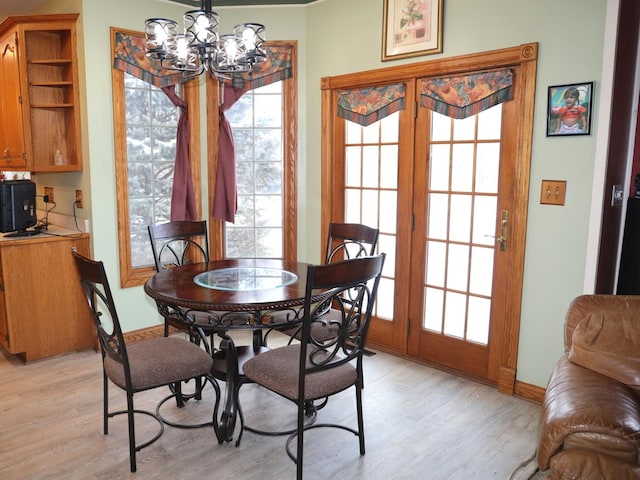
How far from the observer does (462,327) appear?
3.52 meters

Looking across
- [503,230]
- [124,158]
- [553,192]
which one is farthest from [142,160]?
[553,192]

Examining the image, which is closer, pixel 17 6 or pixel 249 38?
pixel 249 38

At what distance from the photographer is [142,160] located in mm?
4055

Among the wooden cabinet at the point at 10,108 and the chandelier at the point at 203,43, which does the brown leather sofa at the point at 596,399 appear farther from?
the wooden cabinet at the point at 10,108

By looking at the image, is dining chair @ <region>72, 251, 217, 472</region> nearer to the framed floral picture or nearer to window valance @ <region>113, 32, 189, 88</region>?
window valance @ <region>113, 32, 189, 88</region>

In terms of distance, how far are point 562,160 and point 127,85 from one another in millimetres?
3081

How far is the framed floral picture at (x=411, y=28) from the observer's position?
3344mm

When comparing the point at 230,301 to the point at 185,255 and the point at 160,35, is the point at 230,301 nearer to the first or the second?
the point at 160,35

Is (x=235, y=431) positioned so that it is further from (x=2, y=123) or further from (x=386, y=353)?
(x=2, y=123)

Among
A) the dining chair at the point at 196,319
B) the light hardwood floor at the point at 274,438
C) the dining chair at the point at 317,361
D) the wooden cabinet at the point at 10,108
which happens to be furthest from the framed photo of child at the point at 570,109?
the wooden cabinet at the point at 10,108

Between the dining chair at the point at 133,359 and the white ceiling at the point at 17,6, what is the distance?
9.21ft

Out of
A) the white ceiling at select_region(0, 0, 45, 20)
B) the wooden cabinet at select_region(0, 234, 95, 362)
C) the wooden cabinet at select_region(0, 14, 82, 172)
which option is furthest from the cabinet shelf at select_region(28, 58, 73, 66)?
the wooden cabinet at select_region(0, 234, 95, 362)

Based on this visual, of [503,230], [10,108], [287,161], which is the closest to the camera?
[503,230]

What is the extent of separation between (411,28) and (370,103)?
59 cm
